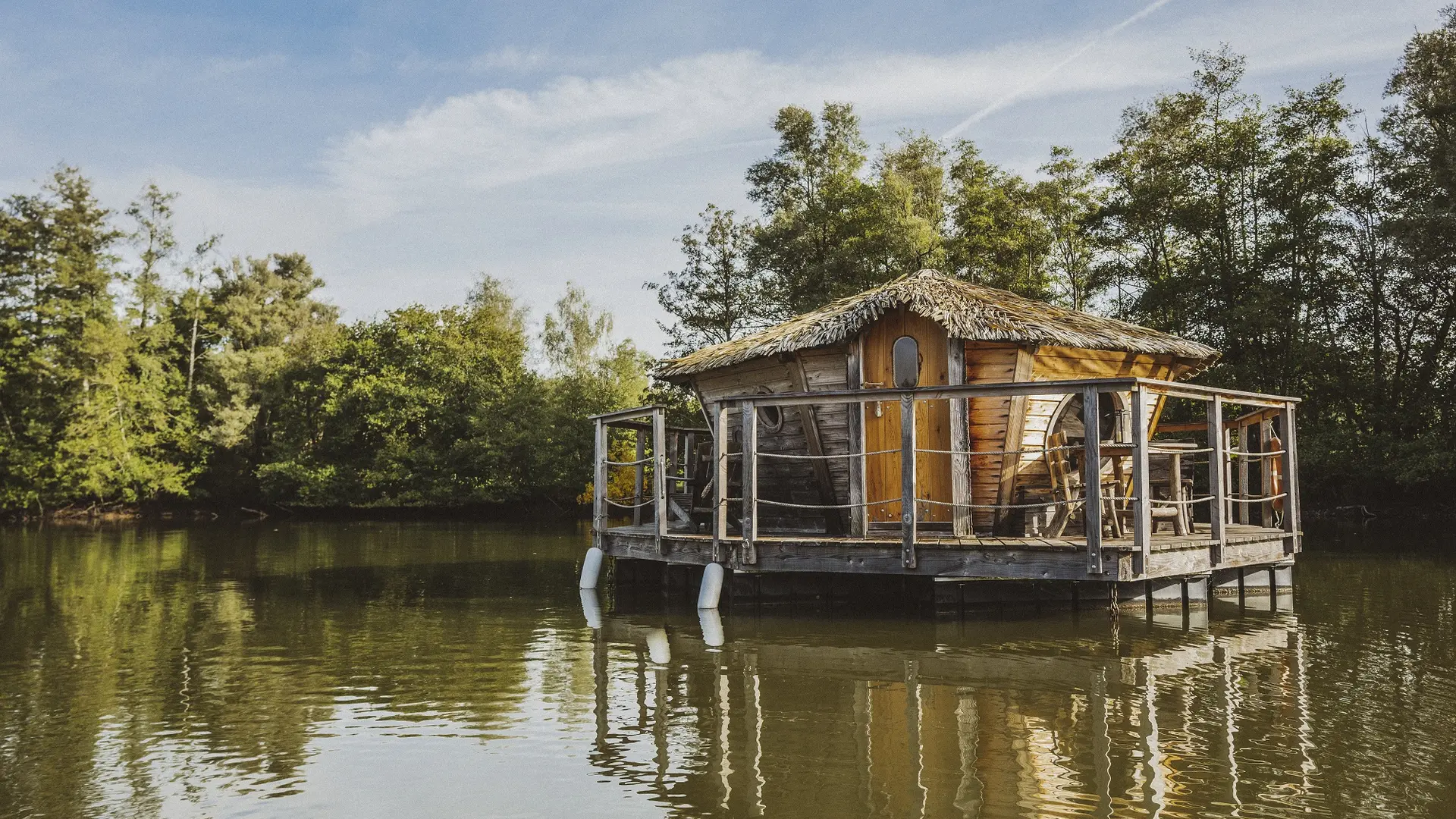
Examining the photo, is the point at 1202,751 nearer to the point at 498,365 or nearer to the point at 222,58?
the point at 222,58

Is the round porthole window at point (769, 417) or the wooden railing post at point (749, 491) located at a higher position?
the round porthole window at point (769, 417)

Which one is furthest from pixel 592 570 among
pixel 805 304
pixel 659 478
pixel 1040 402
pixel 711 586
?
pixel 805 304

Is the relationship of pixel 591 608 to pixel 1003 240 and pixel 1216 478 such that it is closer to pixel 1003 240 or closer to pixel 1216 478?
pixel 1216 478

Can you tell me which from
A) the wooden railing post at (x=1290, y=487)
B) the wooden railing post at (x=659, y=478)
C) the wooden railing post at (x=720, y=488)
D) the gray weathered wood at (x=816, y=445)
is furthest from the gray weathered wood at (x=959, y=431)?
the wooden railing post at (x=1290, y=487)

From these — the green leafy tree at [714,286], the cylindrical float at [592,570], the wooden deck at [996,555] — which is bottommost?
the cylindrical float at [592,570]

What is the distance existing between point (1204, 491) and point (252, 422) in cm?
3764

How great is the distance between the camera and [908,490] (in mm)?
10766

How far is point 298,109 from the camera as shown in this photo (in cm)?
2419

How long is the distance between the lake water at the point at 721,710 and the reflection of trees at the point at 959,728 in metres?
0.03

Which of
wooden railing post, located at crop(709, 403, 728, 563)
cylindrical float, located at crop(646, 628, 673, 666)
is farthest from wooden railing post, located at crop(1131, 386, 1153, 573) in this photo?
cylindrical float, located at crop(646, 628, 673, 666)

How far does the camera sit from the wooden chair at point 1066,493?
11.5 m

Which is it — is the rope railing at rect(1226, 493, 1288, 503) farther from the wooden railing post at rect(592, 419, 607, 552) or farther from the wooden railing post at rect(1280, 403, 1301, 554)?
the wooden railing post at rect(592, 419, 607, 552)

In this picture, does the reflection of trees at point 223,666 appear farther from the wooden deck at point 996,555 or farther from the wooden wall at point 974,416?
the wooden wall at point 974,416

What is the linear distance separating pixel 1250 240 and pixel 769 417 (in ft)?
85.9
